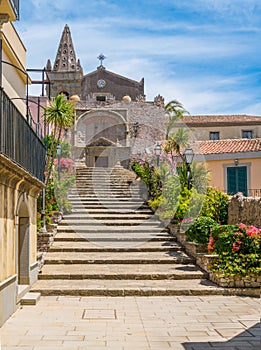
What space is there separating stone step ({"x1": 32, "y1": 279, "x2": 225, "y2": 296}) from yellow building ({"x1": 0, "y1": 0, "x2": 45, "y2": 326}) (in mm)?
536

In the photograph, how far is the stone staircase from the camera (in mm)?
12133

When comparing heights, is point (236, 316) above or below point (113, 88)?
below

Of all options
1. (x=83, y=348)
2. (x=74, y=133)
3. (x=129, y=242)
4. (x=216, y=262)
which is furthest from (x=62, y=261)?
(x=74, y=133)

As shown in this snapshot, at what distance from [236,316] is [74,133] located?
108ft


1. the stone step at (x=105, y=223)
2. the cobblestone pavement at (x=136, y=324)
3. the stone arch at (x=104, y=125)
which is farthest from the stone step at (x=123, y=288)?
the stone arch at (x=104, y=125)

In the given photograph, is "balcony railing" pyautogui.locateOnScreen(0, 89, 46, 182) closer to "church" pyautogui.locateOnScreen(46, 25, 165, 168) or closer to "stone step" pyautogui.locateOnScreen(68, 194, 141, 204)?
"stone step" pyautogui.locateOnScreen(68, 194, 141, 204)

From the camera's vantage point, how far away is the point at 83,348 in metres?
7.47

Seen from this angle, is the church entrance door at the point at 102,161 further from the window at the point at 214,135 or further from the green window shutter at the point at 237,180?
the green window shutter at the point at 237,180

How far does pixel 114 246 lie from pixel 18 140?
23.2 ft

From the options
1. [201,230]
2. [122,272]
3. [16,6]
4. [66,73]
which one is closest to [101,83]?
[66,73]

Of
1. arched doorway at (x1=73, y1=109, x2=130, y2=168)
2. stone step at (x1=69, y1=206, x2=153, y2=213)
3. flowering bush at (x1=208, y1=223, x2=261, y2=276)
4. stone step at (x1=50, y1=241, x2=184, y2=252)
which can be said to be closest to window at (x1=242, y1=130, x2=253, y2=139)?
arched doorway at (x1=73, y1=109, x2=130, y2=168)

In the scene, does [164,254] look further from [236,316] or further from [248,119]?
[248,119]

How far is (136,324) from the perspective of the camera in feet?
29.8

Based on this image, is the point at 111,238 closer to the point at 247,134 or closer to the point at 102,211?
the point at 102,211
